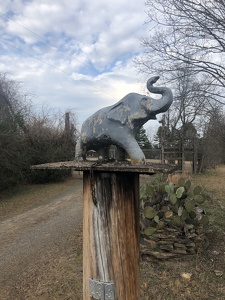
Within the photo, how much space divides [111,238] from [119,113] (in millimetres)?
789

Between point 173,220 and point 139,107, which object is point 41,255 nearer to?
point 173,220

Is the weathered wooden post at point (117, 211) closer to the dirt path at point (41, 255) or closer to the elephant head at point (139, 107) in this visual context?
the elephant head at point (139, 107)

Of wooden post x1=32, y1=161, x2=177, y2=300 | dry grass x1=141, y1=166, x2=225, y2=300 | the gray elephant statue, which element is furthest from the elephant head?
dry grass x1=141, y1=166, x2=225, y2=300

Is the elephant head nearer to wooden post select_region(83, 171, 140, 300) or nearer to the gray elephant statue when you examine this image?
the gray elephant statue

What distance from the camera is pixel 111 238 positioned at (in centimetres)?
169

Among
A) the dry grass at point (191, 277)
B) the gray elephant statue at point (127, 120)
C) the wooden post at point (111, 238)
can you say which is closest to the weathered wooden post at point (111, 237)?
the wooden post at point (111, 238)

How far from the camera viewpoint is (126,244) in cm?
171

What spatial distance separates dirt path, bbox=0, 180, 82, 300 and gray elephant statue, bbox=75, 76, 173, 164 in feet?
8.02

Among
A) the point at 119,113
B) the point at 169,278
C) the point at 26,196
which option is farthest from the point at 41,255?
the point at 26,196

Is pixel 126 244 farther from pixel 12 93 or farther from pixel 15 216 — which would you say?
pixel 12 93

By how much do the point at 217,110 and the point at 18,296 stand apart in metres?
8.68

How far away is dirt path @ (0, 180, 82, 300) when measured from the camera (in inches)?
141

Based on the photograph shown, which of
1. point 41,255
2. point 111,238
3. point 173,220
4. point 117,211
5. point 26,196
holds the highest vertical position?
point 117,211

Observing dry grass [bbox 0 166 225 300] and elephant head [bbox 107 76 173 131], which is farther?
dry grass [bbox 0 166 225 300]
